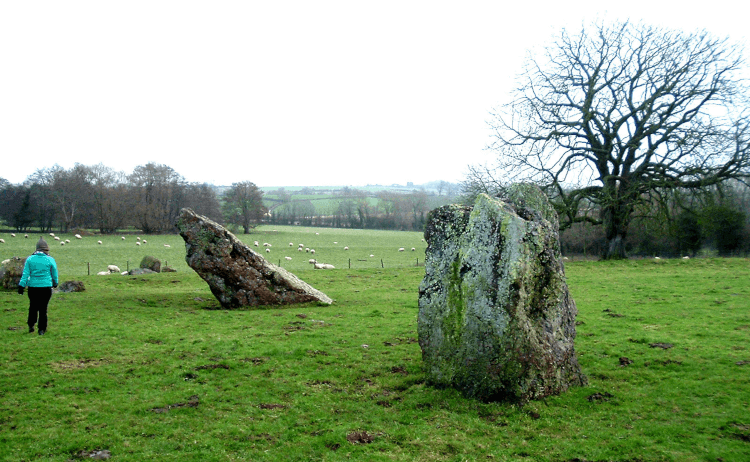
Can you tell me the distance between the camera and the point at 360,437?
661 cm

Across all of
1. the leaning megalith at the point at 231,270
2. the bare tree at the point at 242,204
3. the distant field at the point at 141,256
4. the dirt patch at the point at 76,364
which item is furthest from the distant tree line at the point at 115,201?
the dirt patch at the point at 76,364

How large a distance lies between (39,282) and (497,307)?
11.1m

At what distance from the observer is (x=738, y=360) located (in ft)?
31.1

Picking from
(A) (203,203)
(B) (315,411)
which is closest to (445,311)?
(B) (315,411)

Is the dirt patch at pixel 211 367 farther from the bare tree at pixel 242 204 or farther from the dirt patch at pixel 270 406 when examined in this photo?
the bare tree at pixel 242 204

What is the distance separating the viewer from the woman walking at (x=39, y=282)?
1166 cm

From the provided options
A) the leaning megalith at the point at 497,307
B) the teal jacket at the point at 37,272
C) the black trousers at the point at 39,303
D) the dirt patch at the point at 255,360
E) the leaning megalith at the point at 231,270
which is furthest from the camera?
the leaning megalith at the point at 231,270

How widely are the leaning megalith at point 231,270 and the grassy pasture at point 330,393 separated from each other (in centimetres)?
144

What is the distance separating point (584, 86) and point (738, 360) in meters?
25.8

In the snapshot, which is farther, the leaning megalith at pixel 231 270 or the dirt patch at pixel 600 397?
the leaning megalith at pixel 231 270

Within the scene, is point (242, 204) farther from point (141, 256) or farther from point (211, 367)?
point (211, 367)

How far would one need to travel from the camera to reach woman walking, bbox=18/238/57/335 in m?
11.7

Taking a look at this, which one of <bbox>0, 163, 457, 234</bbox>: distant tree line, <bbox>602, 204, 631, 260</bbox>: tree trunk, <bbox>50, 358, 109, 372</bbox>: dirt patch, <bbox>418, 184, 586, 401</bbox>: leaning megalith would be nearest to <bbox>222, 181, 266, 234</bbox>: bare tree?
<bbox>0, 163, 457, 234</bbox>: distant tree line

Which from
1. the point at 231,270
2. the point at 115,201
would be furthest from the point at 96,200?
the point at 231,270
